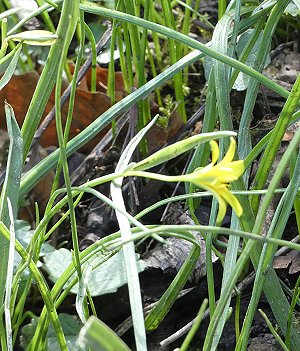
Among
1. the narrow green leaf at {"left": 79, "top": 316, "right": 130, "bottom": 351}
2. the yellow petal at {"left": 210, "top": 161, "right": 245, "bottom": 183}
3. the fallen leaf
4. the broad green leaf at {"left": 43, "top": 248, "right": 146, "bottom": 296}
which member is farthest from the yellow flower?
the fallen leaf

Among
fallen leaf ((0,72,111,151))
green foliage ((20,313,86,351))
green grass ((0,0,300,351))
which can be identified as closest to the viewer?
green grass ((0,0,300,351))

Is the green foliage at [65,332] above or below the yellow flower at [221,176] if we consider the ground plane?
below

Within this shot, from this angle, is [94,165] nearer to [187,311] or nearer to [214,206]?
[187,311]

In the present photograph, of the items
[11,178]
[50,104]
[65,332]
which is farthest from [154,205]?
[50,104]

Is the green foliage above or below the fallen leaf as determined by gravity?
below

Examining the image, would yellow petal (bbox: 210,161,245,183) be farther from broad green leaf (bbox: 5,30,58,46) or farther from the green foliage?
the green foliage

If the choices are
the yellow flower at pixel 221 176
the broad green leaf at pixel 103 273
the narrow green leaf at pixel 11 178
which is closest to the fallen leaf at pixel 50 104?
the broad green leaf at pixel 103 273

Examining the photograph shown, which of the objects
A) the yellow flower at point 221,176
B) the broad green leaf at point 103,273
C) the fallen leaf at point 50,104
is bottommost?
the broad green leaf at point 103,273

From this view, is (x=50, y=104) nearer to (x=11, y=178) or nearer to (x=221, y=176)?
(x=11, y=178)

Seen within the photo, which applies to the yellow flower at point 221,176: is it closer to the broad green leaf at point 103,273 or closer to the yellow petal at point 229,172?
the yellow petal at point 229,172

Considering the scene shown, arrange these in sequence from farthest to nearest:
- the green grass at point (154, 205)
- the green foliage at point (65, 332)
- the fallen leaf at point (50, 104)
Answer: the fallen leaf at point (50, 104) < the green foliage at point (65, 332) < the green grass at point (154, 205)
